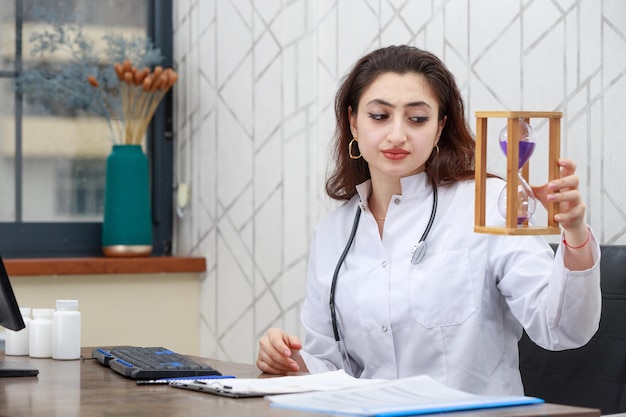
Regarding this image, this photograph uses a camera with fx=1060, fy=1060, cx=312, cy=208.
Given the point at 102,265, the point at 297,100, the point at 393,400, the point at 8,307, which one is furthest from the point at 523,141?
the point at 102,265

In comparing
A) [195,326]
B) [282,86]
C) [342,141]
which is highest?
[282,86]

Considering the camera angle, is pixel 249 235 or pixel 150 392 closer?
pixel 150 392

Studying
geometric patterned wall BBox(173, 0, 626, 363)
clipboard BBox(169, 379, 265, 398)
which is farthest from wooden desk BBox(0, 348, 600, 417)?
geometric patterned wall BBox(173, 0, 626, 363)

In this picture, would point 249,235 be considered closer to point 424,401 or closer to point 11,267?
point 11,267

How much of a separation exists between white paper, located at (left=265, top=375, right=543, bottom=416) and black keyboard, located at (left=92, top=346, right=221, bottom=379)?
322 mm

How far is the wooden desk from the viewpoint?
1.45 metres

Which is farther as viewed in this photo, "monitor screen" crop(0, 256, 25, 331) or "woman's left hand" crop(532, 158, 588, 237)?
"monitor screen" crop(0, 256, 25, 331)

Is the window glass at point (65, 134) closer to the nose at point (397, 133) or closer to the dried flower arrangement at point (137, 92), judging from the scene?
the dried flower arrangement at point (137, 92)

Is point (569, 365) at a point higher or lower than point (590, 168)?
lower

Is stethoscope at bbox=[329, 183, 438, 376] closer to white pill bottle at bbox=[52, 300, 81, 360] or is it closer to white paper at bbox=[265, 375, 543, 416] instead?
white pill bottle at bbox=[52, 300, 81, 360]

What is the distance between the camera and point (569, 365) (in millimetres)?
2105

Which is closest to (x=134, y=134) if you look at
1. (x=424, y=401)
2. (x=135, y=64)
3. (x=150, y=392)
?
(x=135, y=64)

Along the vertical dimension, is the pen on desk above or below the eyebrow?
below

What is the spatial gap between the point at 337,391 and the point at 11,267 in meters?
2.07
